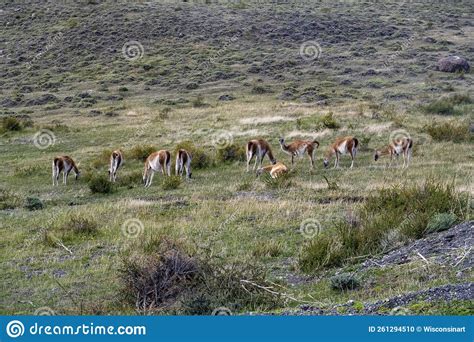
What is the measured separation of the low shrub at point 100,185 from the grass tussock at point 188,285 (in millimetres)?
9522

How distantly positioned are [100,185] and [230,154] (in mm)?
5623

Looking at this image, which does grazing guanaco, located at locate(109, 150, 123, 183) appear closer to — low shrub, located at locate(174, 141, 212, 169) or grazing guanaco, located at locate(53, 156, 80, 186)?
grazing guanaco, located at locate(53, 156, 80, 186)

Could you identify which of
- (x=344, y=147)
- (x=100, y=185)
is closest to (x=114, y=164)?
(x=100, y=185)

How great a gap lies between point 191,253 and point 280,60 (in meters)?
43.2

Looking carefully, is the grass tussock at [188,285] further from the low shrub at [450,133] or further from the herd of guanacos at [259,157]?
the low shrub at [450,133]

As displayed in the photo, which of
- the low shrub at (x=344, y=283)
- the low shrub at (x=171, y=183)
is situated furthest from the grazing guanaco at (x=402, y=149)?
the low shrub at (x=344, y=283)

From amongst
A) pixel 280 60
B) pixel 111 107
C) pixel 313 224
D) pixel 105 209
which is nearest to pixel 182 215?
pixel 105 209

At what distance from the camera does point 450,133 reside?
930 inches

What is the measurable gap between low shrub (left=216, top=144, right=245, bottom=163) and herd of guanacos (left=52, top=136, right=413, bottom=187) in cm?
55

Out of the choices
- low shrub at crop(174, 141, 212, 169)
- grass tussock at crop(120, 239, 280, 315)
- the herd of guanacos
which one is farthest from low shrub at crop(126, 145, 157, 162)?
grass tussock at crop(120, 239, 280, 315)

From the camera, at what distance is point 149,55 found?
53.6 m

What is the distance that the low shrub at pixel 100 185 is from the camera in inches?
713

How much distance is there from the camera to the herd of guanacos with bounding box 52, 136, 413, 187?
63.2 feet

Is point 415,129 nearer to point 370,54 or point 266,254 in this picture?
point 266,254
